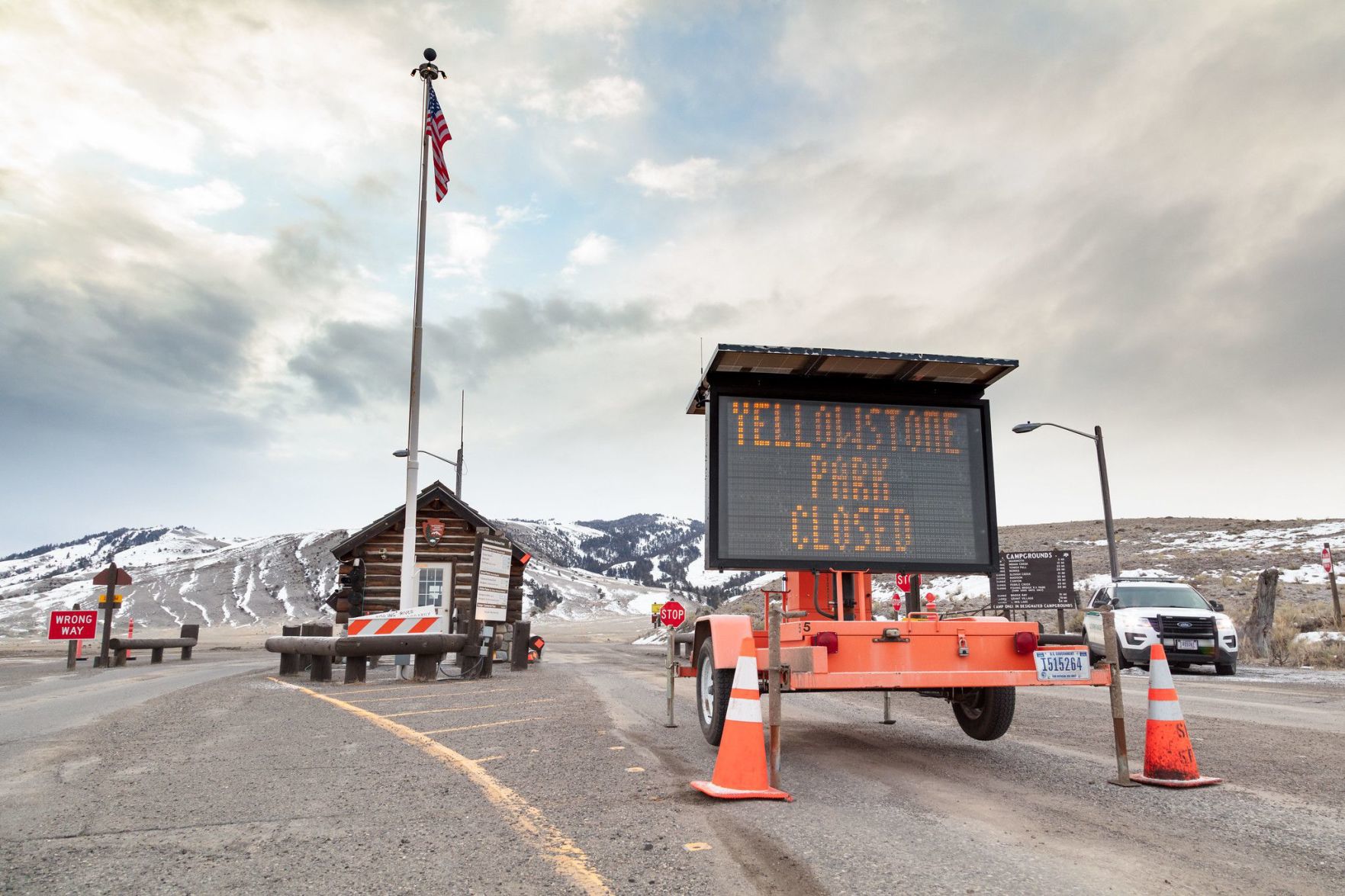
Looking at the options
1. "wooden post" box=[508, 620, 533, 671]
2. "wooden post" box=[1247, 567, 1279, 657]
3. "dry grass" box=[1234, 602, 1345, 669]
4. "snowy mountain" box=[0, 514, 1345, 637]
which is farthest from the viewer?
"snowy mountain" box=[0, 514, 1345, 637]

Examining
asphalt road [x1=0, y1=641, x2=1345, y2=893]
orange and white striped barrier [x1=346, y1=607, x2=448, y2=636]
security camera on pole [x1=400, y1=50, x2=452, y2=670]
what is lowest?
asphalt road [x1=0, y1=641, x2=1345, y2=893]

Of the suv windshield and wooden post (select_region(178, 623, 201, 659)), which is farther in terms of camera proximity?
wooden post (select_region(178, 623, 201, 659))

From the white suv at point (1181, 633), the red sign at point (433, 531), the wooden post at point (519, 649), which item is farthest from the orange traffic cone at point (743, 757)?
the red sign at point (433, 531)

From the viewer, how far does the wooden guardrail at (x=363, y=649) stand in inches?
540

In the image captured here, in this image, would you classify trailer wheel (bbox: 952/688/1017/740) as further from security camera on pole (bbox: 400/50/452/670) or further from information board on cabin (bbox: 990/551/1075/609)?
information board on cabin (bbox: 990/551/1075/609)

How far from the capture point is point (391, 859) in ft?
12.7

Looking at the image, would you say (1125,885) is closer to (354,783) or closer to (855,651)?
(855,651)

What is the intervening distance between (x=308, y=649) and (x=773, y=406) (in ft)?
34.2

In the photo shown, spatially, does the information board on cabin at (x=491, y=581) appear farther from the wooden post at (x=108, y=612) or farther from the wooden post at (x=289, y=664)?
the wooden post at (x=108, y=612)

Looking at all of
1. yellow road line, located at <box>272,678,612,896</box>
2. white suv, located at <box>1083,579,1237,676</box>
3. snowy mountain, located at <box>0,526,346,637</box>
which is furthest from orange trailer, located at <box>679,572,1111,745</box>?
snowy mountain, located at <box>0,526,346,637</box>

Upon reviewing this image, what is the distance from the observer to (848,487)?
7637 millimetres

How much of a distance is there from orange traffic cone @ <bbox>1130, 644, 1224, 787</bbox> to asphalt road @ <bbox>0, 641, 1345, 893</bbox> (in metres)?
0.17

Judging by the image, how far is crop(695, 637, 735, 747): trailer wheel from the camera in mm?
6707

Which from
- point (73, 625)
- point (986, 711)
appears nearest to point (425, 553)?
point (73, 625)
